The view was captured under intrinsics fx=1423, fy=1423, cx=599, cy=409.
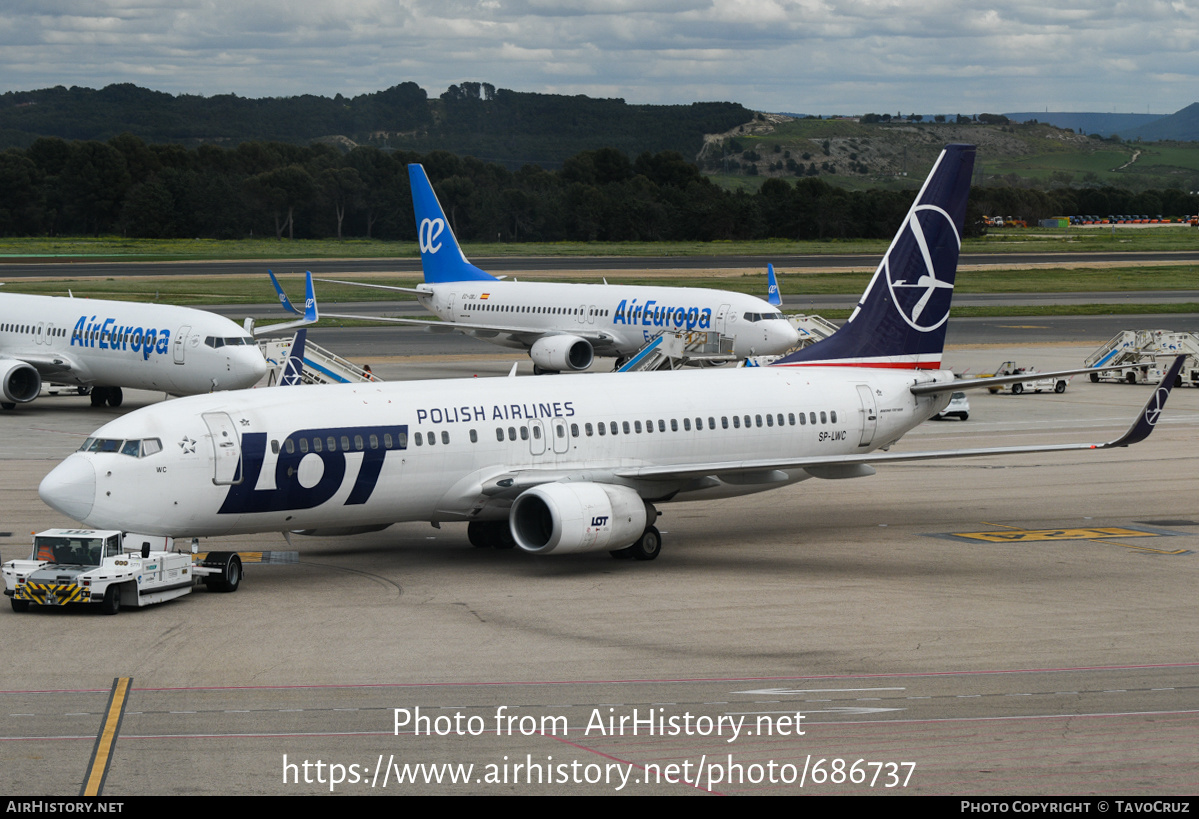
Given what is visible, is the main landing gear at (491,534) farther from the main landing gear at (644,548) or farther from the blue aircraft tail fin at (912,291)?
the blue aircraft tail fin at (912,291)

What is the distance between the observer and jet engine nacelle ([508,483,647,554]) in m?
28.7

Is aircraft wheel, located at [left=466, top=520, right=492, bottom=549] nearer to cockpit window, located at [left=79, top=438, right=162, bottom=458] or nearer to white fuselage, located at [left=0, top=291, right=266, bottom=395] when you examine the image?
cockpit window, located at [left=79, top=438, right=162, bottom=458]

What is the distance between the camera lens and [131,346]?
2116 inches

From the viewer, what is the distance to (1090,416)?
55.7 meters

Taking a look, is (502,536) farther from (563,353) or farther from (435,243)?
(435,243)

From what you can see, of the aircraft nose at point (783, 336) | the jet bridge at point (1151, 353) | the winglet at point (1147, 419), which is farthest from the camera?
the jet bridge at point (1151, 353)

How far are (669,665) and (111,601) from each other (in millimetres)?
10390

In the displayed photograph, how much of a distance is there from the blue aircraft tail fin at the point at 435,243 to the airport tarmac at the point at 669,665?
37604 mm

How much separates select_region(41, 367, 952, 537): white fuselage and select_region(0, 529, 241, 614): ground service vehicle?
0.85 m

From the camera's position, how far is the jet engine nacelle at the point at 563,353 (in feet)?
214

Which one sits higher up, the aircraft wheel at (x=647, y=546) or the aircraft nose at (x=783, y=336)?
the aircraft nose at (x=783, y=336)

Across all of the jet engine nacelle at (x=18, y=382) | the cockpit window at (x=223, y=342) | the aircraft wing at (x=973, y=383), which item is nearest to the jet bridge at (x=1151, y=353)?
the aircraft wing at (x=973, y=383)
